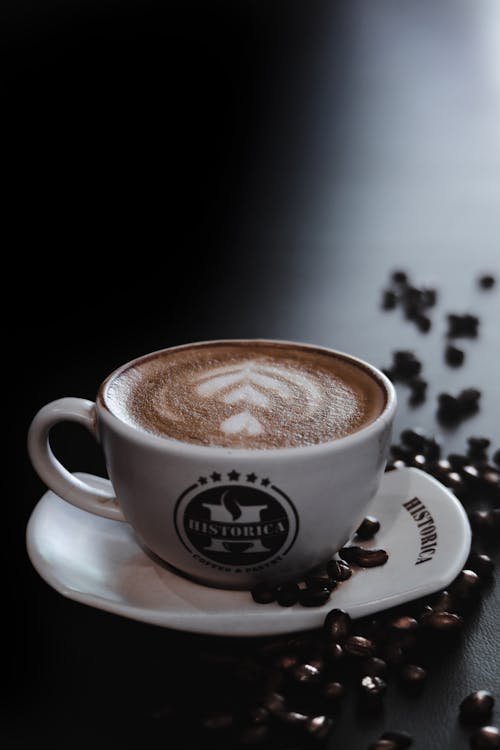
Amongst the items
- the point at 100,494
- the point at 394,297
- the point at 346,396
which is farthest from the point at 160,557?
the point at 394,297

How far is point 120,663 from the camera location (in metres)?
1.13

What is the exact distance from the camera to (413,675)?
1.08 m

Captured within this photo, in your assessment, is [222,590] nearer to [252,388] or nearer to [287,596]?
[287,596]

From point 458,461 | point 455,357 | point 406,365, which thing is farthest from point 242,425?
point 455,357

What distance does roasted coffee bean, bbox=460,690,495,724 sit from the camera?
3.35 feet

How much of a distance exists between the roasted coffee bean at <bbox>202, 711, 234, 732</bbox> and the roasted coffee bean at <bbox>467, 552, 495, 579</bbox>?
1.64 feet

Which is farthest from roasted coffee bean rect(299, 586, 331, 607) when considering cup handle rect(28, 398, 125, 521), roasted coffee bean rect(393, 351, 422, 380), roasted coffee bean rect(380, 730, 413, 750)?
roasted coffee bean rect(393, 351, 422, 380)

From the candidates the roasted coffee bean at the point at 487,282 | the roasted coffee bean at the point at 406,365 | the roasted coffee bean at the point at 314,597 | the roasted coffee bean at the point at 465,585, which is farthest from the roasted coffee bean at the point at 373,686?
the roasted coffee bean at the point at 487,282

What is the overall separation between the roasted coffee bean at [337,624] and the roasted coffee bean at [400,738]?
14 centimetres

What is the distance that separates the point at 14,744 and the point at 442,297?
2.12 m

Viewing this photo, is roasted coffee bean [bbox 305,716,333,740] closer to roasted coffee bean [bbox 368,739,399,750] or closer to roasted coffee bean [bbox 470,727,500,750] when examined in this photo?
roasted coffee bean [bbox 368,739,399,750]

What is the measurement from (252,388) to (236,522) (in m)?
0.25

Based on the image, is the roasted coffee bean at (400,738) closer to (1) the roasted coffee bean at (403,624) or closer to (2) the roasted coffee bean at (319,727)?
(2) the roasted coffee bean at (319,727)

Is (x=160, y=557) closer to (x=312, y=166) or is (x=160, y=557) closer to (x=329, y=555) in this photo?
(x=329, y=555)
